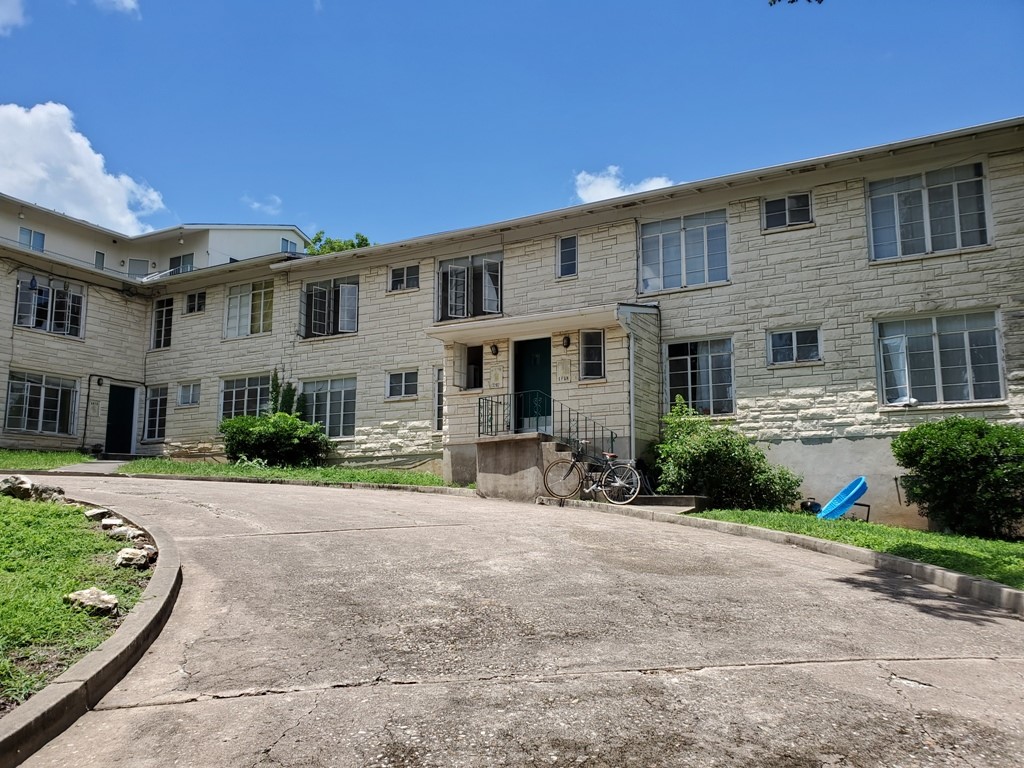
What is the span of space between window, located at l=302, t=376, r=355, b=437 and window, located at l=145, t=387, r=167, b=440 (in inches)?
248

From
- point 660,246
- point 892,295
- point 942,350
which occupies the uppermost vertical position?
point 660,246

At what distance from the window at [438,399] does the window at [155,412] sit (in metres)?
10.9

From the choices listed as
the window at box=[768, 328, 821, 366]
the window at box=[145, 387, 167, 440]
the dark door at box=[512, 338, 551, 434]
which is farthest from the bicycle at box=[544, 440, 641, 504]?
the window at box=[145, 387, 167, 440]

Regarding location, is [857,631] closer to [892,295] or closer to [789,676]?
[789,676]

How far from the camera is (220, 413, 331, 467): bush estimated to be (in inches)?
838

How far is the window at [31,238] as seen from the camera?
2625 cm

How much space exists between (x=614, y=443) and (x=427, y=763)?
523 inches

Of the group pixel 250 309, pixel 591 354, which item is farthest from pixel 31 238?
pixel 591 354

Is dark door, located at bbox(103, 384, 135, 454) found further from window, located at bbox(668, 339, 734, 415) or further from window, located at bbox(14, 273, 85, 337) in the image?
window, located at bbox(668, 339, 734, 415)

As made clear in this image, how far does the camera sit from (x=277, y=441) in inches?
838

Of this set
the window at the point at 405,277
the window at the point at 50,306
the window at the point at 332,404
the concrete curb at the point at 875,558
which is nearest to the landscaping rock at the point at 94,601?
the concrete curb at the point at 875,558

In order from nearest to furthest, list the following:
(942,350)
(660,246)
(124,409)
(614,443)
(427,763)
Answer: (427,763) → (942,350) → (614,443) → (660,246) → (124,409)

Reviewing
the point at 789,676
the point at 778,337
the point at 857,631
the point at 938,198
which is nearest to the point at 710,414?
the point at 778,337

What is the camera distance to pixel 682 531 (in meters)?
11.2
